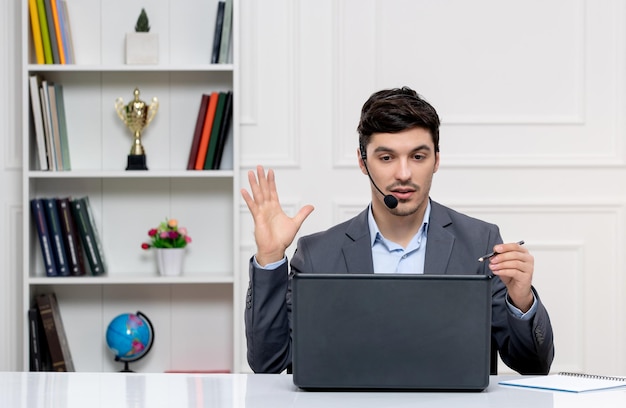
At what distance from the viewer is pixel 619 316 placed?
3568 mm

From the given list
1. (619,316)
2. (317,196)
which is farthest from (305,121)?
(619,316)

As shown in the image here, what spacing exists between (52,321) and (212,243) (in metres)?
0.71

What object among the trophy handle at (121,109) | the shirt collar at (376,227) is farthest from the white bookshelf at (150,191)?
the shirt collar at (376,227)

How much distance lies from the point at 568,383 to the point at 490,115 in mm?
2129

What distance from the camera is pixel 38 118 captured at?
351 cm

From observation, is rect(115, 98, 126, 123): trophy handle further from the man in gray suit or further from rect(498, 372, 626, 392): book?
rect(498, 372, 626, 392): book

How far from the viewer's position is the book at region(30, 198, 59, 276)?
352 centimetres

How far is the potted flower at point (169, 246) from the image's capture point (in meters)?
3.54

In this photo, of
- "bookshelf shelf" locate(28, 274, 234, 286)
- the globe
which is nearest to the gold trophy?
"bookshelf shelf" locate(28, 274, 234, 286)

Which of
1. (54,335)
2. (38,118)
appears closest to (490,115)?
(38,118)

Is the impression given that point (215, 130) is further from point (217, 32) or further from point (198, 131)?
point (217, 32)

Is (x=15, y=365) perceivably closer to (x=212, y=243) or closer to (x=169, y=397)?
(x=212, y=243)

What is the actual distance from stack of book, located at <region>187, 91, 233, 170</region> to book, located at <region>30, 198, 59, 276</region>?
0.62 meters

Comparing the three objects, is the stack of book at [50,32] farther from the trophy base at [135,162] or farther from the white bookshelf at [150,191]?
the trophy base at [135,162]
